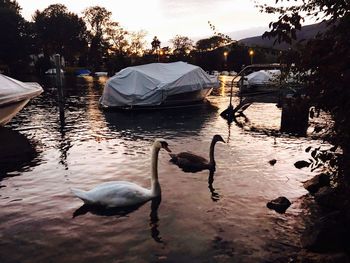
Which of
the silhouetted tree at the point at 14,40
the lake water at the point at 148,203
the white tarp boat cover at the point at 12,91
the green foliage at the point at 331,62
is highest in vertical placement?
the silhouetted tree at the point at 14,40

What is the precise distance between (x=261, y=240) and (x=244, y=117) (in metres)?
17.5

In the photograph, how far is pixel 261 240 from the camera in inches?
291

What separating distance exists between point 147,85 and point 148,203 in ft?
58.6

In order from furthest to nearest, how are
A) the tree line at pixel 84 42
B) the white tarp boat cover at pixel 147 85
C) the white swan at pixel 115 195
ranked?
the tree line at pixel 84 42 → the white tarp boat cover at pixel 147 85 → the white swan at pixel 115 195

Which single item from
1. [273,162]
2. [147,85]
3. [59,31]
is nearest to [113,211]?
[273,162]

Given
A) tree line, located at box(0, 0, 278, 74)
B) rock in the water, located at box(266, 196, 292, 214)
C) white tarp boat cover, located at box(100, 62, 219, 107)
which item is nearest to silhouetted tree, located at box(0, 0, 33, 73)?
tree line, located at box(0, 0, 278, 74)

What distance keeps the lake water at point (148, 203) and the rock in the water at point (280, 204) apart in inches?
8.4

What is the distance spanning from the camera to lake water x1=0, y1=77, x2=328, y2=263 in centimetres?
702

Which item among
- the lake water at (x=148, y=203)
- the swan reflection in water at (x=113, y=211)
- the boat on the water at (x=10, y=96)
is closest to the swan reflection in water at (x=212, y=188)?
the lake water at (x=148, y=203)

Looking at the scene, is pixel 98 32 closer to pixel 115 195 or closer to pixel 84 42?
pixel 84 42

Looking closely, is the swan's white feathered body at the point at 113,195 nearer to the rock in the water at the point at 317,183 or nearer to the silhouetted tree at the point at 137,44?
the rock in the water at the point at 317,183

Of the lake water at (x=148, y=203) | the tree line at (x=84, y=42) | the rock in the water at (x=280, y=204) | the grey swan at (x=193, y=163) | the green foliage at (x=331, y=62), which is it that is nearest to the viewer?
the green foliage at (x=331, y=62)

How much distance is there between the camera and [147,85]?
86.4 feet

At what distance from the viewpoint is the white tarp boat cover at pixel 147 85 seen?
85.6 feet
